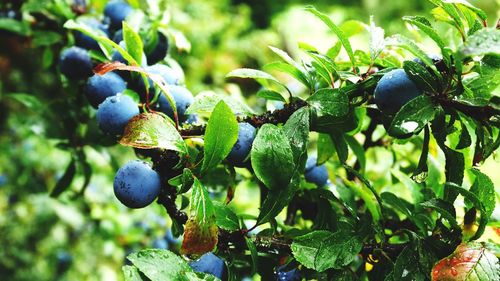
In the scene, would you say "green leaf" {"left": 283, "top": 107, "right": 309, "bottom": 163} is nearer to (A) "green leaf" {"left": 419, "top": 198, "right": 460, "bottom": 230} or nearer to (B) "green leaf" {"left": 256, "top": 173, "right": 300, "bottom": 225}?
(B) "green leaf" {"left": 256, "top": 173, "right": 300, "bottom": 225}

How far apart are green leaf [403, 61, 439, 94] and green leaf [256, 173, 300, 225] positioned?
0.59 feet

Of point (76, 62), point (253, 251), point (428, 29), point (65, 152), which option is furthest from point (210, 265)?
point (65, 152)

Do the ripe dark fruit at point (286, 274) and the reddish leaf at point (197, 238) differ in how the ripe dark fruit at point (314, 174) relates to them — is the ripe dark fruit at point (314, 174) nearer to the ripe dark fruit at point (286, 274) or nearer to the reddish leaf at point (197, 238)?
the ripe dark fruit at point (286, 274)

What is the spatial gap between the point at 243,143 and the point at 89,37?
0.48 m

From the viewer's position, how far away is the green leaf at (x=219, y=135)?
0.56 m

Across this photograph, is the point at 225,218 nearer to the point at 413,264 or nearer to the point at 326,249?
the point at 326,249

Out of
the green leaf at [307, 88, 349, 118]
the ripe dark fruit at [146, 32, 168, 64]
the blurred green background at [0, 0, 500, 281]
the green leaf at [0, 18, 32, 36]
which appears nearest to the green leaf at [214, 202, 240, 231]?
the green leaf at [307, 88, 349, 118]

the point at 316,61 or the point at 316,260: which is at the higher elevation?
the point at 316,61

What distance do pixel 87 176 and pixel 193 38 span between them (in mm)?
1908

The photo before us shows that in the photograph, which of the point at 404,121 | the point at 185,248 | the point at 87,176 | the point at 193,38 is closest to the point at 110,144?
the point at 87,176

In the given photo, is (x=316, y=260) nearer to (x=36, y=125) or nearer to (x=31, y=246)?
(x=36, y=125)

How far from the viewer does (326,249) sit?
576 millimetres

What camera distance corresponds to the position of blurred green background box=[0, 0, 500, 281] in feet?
3.55

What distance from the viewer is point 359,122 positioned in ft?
2.21
